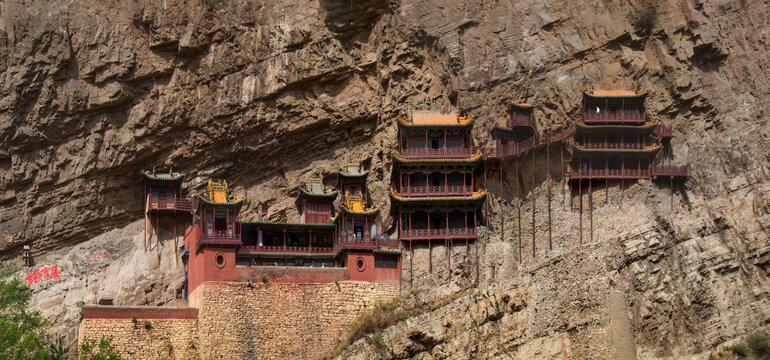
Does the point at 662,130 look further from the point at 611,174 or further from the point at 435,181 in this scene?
the point at 435,181

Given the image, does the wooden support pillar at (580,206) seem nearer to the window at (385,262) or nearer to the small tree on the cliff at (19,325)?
the window at (385,262)

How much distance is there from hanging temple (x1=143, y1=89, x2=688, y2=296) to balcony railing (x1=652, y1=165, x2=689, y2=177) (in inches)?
2.4

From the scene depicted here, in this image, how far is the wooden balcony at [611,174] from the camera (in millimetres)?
64000

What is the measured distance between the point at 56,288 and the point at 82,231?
405 centimetres

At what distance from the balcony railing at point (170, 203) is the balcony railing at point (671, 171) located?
2586 cm

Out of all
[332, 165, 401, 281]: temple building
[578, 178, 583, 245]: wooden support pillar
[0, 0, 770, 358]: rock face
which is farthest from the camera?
[0, 0, 770, 358]: rock face

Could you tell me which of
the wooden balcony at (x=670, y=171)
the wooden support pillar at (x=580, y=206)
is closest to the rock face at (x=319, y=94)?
the wooden support pillar at (x=580, y=206)

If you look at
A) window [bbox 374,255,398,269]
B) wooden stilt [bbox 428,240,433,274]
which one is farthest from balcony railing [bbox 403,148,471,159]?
window [bbox 374,255,398,269]

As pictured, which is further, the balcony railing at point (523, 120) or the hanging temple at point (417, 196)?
the balcony railing at point (523, 120)

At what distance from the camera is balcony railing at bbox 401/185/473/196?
2566 inches

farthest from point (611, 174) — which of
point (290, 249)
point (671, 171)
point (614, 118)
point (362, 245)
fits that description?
point (290, 249)

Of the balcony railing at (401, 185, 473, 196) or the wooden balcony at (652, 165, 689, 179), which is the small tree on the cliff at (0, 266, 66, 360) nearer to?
the balcony railing at (401, 185, 473, 196)

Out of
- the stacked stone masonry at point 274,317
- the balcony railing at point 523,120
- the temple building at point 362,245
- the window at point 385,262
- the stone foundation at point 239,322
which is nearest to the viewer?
the stone foundation at point 239,322

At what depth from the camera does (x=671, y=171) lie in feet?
208
